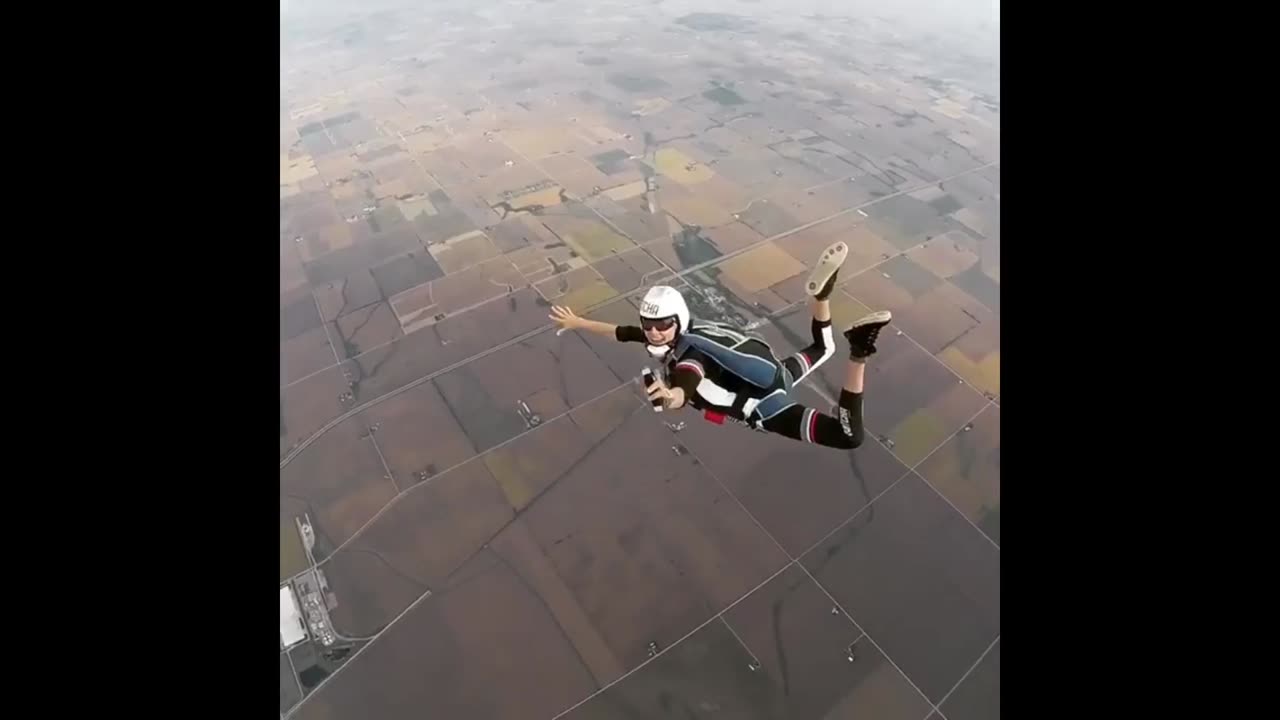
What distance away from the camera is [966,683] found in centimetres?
1141

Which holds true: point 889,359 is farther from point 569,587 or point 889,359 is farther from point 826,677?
point 569,587

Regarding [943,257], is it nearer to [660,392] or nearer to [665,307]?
[665,307]

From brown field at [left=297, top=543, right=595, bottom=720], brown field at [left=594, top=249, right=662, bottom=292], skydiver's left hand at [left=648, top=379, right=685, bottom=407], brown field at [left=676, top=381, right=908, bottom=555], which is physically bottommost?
brown field at [left=676, top=381, right=908, bottom=555]

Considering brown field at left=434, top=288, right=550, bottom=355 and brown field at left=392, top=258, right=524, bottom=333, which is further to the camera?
brown field at left=392, top=258, right=524, bottom=333

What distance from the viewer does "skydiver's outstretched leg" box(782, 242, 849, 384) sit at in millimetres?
8156

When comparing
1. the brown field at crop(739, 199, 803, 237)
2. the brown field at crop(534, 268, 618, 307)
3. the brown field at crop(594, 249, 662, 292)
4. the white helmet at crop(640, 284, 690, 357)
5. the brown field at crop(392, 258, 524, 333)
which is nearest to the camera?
the white helmet at crop(640, 284, 690, 357)

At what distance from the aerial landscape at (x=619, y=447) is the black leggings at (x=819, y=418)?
5.64 metres

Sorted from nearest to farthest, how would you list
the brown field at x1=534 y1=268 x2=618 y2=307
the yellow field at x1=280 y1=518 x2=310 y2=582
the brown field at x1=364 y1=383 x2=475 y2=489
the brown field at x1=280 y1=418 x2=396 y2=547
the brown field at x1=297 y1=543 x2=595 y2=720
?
the brown field at x1=297 y1=543 x2=595 y2=720 < the yellow field at x1=280 y1=518 x2=310 y2=582 < the brown field at x1=280 y1=418 x2=396 y2=547 < the brown field at x1=364 y1=383 x2=475 y2=489 < the brown field at x1=534 y1=268 x2=618 y2=307

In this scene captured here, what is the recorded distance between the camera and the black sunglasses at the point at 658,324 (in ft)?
28.2

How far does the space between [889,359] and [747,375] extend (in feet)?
39.2

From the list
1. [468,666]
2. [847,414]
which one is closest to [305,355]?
[468,666]

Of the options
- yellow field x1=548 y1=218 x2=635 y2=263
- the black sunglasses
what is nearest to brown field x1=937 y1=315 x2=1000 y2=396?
yellow field x1=548 y1=218 x2=635 y2=263

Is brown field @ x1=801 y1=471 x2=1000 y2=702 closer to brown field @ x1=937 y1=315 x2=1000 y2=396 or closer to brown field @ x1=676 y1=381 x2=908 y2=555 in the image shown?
brown field @ x1=676 y1=381 x2=908 y2=555

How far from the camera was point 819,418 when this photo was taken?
873cm
